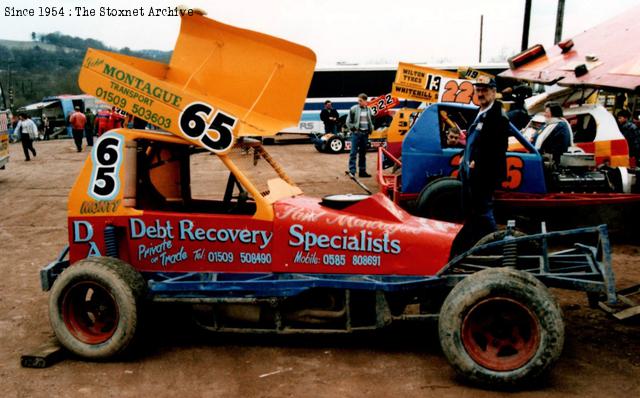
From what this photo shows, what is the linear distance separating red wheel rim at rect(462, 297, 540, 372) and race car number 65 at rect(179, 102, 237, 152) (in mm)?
2184

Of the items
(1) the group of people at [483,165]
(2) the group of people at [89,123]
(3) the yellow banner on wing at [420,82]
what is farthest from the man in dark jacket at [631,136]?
(2) the group of people at [89,123]

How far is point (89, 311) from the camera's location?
16.5 ft

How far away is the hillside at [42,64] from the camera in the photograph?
6353 cm

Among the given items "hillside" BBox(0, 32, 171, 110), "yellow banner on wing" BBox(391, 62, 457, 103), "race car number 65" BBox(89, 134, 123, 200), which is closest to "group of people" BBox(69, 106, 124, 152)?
"yellow banner on wing" BBox(391, 62, 457, 103)

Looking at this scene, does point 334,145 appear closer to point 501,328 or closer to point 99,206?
point 99,206

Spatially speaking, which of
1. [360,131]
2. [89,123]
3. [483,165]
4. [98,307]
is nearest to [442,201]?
[483,165]

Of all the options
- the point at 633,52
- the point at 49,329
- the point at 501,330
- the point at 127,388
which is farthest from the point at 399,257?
the point at 633,52

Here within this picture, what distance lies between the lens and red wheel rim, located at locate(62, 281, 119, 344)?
4.87m

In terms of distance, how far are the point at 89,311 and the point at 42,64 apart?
93221 mm

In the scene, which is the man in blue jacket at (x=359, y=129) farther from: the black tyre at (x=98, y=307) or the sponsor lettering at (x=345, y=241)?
the black tyre at (x=98, y=307)

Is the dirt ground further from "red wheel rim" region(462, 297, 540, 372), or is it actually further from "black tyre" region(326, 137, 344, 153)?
"black tyre" region(326, 137, 344, 153)

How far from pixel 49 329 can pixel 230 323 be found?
176 cm

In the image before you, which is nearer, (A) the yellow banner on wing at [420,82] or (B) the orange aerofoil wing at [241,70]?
(B) the orange aerofoil wing at [241,70]

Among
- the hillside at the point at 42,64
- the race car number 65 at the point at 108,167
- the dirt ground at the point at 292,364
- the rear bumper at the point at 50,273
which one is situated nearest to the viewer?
the dirt ground at the point at 292,364
